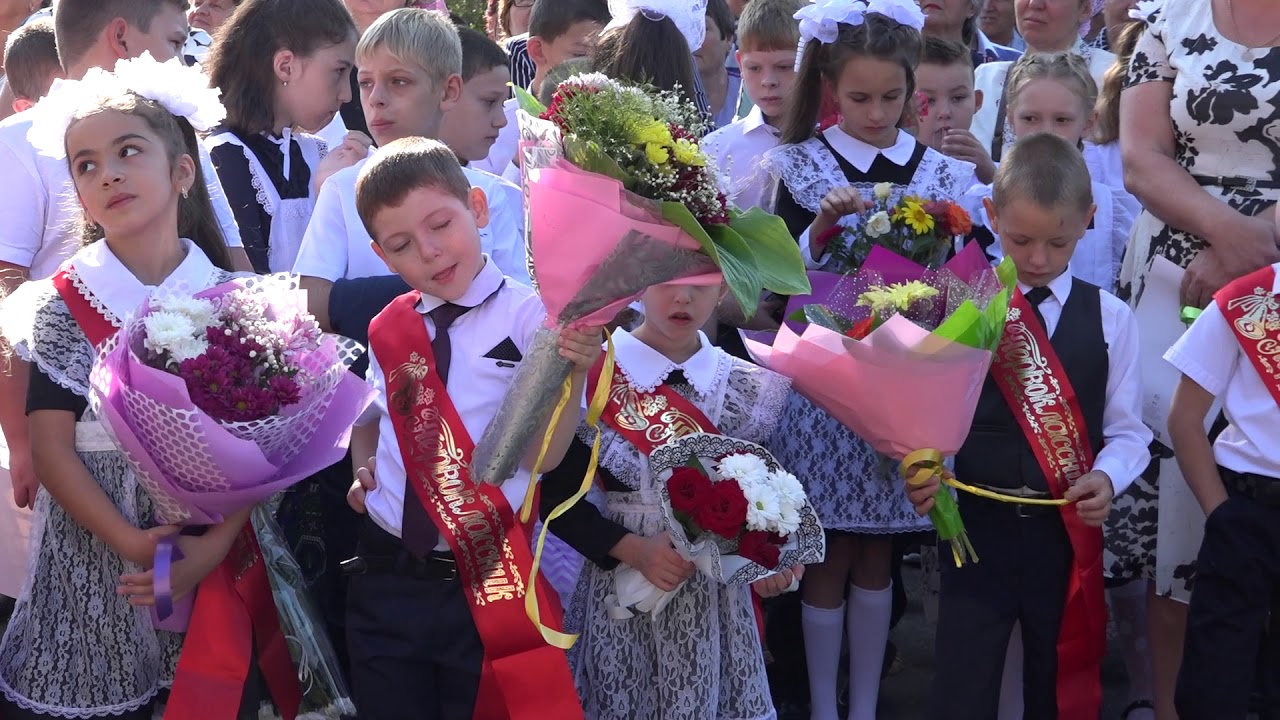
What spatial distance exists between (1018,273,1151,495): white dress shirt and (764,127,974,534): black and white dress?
59cm

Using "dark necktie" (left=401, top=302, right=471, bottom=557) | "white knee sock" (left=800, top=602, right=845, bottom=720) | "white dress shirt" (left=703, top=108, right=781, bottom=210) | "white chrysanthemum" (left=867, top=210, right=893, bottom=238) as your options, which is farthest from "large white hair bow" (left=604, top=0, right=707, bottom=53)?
"white knee sock" (left=800, top=602, right=845, bottom=720)

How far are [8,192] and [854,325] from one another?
2.32m

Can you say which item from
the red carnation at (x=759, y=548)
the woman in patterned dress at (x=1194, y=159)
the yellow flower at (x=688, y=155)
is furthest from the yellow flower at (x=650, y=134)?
the woman in patterned dress at (x=1194, y=159)

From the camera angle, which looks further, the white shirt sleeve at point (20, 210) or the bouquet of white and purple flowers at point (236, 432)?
the white shirt sleeve at point (20, 210)

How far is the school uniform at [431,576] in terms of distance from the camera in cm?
307

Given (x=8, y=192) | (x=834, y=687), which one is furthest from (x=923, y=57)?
(x=8, y=192)

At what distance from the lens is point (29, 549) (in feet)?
11.1

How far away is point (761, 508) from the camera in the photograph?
10.0 ft

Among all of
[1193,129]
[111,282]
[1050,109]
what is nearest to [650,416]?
[111,282]

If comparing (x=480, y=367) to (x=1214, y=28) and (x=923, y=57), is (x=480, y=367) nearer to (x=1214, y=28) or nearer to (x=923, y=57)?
(x=1214, y=28)

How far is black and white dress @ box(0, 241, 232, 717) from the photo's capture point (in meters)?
3.18

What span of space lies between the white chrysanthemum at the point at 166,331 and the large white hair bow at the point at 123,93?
0.65 metres

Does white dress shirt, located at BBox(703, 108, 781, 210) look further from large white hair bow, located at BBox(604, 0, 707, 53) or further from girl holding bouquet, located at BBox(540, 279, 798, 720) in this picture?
girl holding bouquet, located at BBox(540, 279, 798, 720)

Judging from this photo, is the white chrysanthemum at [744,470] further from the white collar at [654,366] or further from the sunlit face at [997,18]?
the sunlit face at [997,18]
